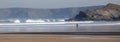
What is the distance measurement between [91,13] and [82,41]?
1763 cm

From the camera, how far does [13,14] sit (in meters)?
20.5

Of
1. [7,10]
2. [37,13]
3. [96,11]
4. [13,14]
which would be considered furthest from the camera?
[96,11]

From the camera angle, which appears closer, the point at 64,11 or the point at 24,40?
the point at 24,40

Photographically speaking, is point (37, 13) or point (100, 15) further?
point (100, 15)

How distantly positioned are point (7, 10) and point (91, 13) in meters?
7.85

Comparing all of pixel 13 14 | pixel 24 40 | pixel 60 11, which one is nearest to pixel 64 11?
pixel 60 11

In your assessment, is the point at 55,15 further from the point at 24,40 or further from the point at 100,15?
the point at 24,40

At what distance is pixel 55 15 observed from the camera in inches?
831

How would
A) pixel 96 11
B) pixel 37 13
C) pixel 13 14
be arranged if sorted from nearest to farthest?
pixel 13 14 < pixel 37 13 < pixel 96 11

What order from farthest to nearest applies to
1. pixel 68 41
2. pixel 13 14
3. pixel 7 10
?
pixel 13 14, pixel 7 10, pixel 68 41

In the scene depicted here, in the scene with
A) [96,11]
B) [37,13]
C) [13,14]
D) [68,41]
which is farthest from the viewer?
[96,11]

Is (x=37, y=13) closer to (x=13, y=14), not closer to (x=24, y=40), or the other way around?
(x=13, y=14)

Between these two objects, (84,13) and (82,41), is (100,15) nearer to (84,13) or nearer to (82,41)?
(84,13)

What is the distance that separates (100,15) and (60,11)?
525 centimetres
